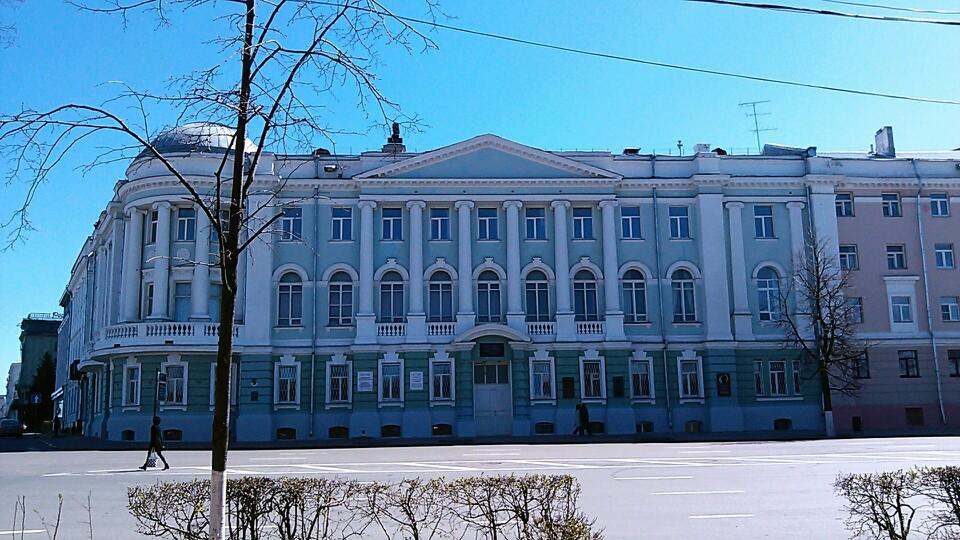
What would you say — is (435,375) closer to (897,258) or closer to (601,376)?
(601,376)

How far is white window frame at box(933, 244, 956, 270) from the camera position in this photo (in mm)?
45125

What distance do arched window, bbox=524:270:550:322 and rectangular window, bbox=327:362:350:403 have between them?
8878mm

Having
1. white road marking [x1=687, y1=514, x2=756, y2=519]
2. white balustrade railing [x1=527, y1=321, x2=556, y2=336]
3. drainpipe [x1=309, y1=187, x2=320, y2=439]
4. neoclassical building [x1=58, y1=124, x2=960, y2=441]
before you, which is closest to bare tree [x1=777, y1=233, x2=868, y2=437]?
neoclassical building [x1=58, y1=124, x2=960, y2=441]

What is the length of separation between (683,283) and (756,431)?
7.64 meters

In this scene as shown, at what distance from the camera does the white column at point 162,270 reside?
132 feet

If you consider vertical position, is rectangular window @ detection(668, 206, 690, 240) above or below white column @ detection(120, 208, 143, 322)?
above

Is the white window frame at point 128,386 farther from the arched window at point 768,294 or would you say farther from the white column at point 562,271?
the arched window at point 768,294

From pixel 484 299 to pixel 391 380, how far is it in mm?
5744

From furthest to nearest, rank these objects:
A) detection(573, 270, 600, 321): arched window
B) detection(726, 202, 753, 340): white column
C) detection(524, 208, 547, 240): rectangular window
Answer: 1. detection(524, 208, 547, 240): rectangular window
2. detection(726, 202, 753, 340): white column
3. detection(573, 270, 600, 321): arched window

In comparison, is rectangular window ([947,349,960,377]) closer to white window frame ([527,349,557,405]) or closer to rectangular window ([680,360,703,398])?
rectangular window ([680,360,703,398])

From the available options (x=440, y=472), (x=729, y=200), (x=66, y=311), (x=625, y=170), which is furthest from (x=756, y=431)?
(x=66, y=311)

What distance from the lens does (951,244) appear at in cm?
4541

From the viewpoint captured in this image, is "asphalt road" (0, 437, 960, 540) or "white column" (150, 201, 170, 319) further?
"white column" (150, 201, 170, 319)

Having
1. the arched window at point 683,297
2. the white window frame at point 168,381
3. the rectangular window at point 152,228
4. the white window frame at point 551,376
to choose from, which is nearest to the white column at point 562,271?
the white window frame at point 551,376
